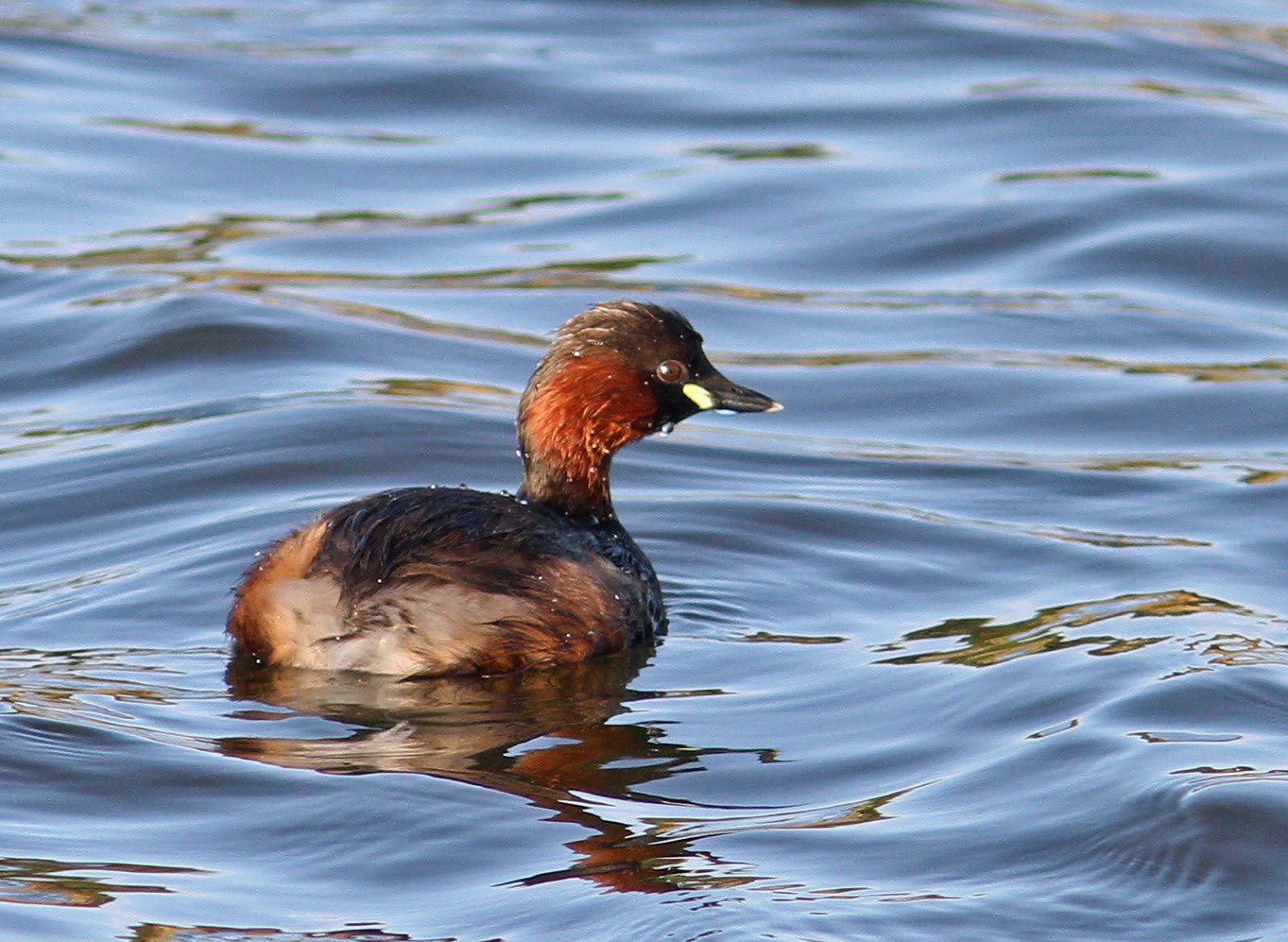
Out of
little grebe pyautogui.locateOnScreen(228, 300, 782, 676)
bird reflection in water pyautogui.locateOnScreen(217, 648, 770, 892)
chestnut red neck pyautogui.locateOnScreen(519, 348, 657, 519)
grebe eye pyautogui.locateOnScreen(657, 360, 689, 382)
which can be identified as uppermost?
grebe eye pyautogui.locateOnScreen(657, 360, 689, 382)

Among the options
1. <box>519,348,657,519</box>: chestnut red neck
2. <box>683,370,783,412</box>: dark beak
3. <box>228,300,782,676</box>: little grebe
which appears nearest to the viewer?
<box>228,300,782,676</box>: little grebe

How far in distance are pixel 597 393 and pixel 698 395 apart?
15.2 inches

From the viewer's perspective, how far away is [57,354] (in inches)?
416

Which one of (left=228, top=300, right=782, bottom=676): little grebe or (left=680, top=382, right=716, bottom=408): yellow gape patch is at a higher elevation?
(left=680, top=382, right=716, bottom=408): yellow gape patch

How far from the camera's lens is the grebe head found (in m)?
7.63

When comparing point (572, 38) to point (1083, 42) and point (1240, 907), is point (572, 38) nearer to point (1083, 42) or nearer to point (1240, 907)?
point (1083, 42)

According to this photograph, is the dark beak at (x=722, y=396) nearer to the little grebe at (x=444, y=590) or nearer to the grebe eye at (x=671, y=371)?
the grebe eye at (x=671, y=371)

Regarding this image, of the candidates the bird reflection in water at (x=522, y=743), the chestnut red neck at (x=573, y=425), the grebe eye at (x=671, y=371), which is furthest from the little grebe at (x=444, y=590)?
the grebe eye at (x=671, y=371)

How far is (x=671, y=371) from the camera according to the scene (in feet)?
25.6

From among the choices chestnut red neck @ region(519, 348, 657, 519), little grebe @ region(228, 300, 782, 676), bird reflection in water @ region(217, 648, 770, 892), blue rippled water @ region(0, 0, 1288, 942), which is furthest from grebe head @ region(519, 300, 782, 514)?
bird reflection in water @ region(217, 648, 770, 892)

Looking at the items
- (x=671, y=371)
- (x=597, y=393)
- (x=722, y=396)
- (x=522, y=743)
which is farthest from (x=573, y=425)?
(x=522, y=743)

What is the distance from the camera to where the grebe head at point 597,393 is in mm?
7633

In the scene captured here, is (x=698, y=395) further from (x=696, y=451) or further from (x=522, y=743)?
(x=522, y=743)

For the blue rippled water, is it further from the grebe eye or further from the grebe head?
the grebe eye
